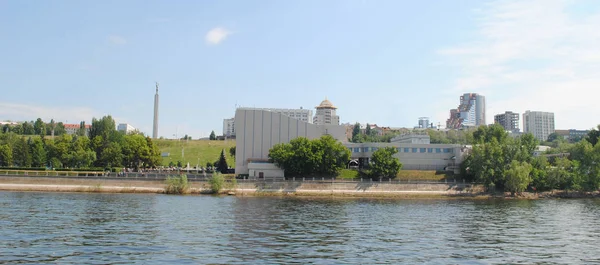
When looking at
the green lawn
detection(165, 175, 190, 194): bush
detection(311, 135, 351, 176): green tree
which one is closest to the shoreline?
detection(165, 175, 190, 194): bush

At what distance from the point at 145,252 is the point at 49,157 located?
335 ft

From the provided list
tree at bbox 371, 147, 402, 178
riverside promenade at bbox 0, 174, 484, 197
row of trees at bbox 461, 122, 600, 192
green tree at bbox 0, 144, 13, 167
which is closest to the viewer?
riverside promenade at bbox 0, 174, 484, 197

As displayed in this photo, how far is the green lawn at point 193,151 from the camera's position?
5979 inches

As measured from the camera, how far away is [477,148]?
321 feet

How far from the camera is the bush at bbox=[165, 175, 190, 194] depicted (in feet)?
280

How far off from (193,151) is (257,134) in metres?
63.7

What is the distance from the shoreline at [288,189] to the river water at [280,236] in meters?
30.1

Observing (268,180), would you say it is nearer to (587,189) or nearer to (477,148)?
(477,148)

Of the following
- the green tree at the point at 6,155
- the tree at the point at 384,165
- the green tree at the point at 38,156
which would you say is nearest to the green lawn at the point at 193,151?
the green tree at the point at 38,156

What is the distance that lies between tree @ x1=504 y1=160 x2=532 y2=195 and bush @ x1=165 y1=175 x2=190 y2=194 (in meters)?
59.1

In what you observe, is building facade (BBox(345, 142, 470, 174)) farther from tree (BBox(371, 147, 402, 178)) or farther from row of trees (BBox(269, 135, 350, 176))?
row of trees (BBox(269, 135, 350, 176))

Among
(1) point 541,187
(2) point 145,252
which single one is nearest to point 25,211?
(2) point 145,252

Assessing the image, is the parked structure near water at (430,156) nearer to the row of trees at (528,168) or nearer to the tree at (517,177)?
the row of trees at (528,168)

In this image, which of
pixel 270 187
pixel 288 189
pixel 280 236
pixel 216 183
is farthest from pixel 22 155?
pixel 280 236
